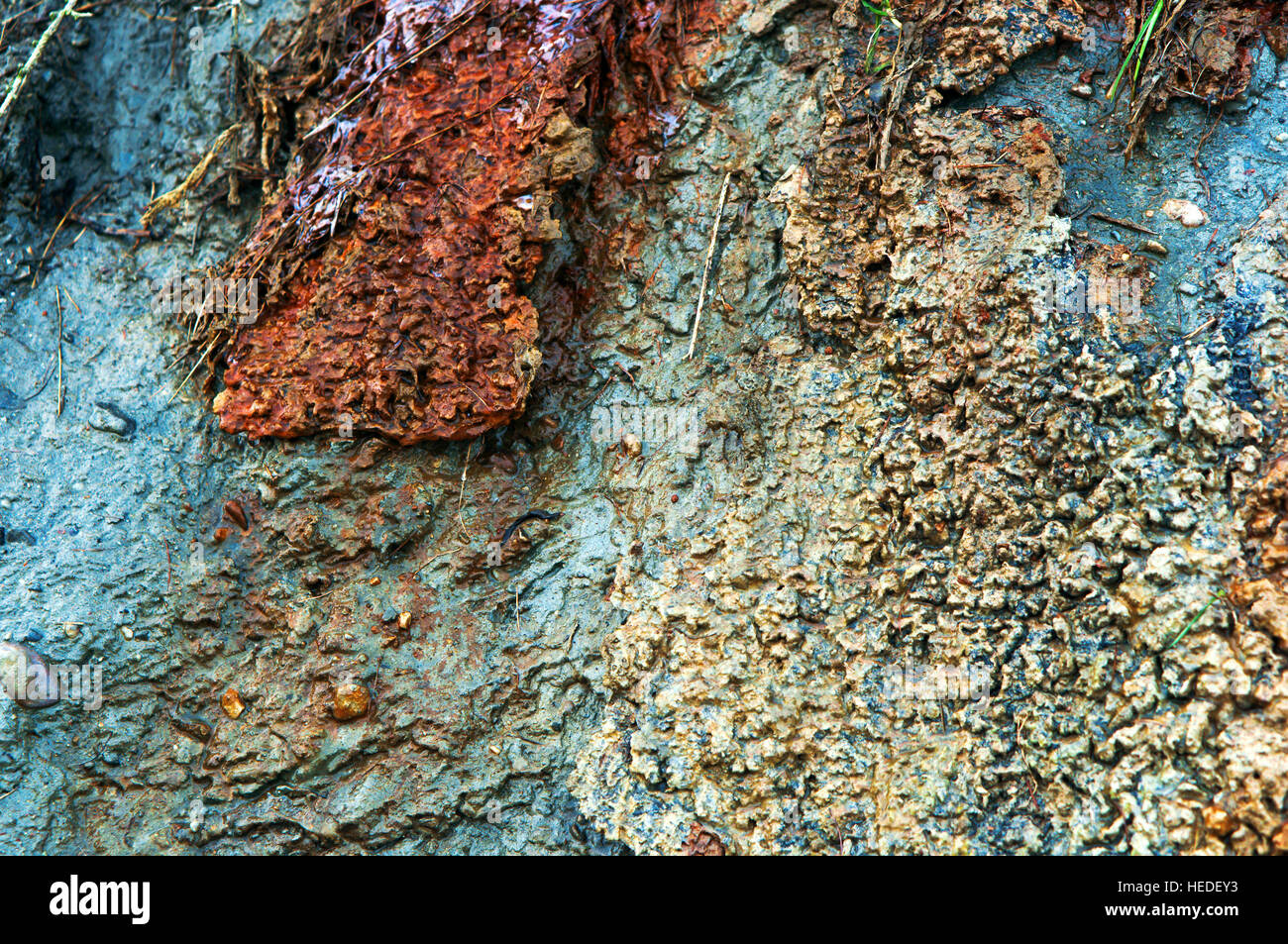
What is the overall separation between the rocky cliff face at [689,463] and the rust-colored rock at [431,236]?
0.05ft

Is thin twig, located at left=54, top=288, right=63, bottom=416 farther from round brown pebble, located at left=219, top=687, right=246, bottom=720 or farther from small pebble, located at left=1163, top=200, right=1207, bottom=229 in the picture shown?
small pebble, located at left=1163, top=200, right=1207, bottom=229

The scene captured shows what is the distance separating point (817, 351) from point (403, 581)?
169 cm

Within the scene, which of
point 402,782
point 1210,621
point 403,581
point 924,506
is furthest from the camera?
point 403,581

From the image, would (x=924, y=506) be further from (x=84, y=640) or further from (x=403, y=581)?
(x=84, y=640)

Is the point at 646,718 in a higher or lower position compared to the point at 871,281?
lower

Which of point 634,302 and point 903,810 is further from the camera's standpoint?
→ point 634,302

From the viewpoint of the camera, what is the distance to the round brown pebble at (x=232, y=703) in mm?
2939

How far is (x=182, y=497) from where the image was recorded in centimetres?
322

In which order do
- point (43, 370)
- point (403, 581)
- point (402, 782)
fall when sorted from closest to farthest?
1. point (402, 782)
2. point (403, 581)
3. point (43, 370)

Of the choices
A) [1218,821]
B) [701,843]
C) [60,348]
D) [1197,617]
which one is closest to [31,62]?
[60,348]

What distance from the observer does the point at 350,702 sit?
9.45 feet

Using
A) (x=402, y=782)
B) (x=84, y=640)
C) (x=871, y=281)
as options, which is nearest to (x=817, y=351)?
(x=871, y=281)

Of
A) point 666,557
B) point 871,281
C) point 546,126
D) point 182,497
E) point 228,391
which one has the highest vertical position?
point 546,126

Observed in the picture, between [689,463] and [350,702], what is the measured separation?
1427mm
